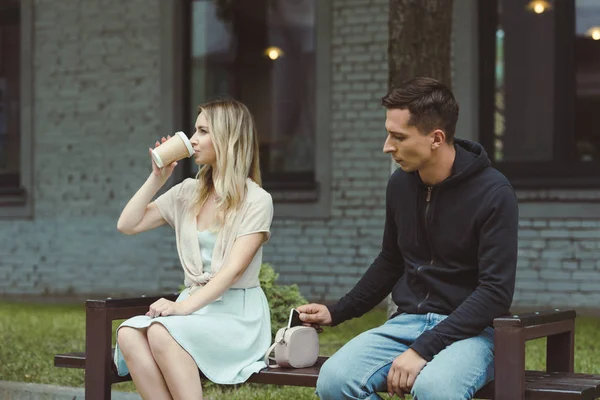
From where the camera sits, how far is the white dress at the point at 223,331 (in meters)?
4.24

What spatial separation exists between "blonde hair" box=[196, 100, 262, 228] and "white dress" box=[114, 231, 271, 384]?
0.50 feet

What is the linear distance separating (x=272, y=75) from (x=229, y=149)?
7269 mm

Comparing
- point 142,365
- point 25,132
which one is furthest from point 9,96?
point 142,365

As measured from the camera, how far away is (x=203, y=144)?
4.54 metres

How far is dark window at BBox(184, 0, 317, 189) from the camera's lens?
37.6ft

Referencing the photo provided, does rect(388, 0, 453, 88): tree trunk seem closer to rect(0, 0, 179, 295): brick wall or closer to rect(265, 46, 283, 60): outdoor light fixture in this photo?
rect(265, 46, 283, 60): outdoor light fixture

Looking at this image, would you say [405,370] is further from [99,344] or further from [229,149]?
[99,344]

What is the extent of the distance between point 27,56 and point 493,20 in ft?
16.3

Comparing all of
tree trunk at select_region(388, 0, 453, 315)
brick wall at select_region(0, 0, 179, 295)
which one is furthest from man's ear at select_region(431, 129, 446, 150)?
brick wall at select_region(0, 0, 179, 295)

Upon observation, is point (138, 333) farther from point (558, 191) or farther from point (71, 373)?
point (558, 191)

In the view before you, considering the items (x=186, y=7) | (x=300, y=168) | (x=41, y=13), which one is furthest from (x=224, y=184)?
(x=41, y=13)

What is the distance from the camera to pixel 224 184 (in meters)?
4.52

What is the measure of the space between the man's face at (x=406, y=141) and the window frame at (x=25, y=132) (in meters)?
9.16

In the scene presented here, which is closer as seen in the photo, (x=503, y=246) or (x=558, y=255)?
(x=503, y=246)
